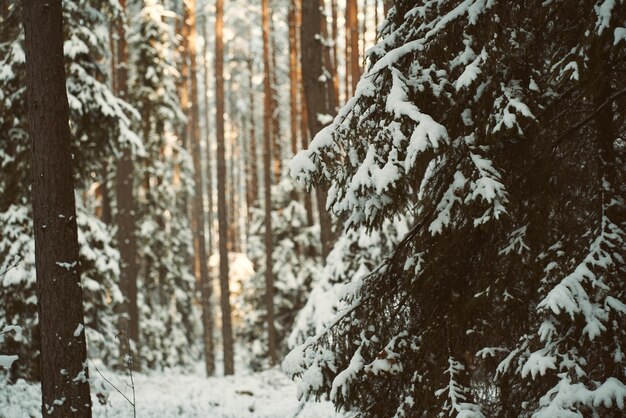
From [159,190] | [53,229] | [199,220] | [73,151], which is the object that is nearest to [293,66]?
[159,190]

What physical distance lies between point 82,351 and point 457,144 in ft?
13.5

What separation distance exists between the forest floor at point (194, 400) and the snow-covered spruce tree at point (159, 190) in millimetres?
6553

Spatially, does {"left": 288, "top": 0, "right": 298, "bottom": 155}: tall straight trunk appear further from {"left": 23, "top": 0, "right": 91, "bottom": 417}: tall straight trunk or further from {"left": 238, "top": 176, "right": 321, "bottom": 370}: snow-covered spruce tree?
{"left": 23, "top": 0, "right": 91, "bottom": 417}: tall straight trunk

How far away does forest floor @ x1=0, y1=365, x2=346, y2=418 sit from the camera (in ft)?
26.6

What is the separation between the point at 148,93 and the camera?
18453 mm

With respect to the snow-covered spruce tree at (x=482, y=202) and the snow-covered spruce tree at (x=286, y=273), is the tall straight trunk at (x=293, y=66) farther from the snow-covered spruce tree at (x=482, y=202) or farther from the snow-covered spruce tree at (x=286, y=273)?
the snow-covered spruce tree at (x=482, y=202)

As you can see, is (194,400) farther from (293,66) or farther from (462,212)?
(293,66)

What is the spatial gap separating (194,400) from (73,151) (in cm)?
537

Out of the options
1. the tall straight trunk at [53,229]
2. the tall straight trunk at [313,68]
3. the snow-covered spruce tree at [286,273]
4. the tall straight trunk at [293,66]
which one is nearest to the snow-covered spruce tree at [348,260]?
the tall straight trunk at [313,68]

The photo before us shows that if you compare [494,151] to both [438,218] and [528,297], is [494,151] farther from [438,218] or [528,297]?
[528,297]

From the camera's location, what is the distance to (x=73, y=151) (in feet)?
33.5

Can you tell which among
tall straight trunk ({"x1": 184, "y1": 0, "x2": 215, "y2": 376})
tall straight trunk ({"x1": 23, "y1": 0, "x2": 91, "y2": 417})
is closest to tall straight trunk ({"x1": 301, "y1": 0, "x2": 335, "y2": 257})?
tall straight trunk ({"x1": 23, "y1": 0, "x2": 91, "y2": 417})

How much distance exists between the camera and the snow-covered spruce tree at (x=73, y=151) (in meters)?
9.53

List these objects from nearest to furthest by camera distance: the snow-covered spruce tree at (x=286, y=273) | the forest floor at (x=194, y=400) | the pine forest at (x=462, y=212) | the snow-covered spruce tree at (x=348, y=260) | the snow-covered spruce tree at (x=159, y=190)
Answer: the pine forest at (x=462, y=212), the forest floor at (x=194, y=400), the snow-covered spruce tree at (x=348, y=260), the snow-covered spruce tree at (x=159, y=190), the snow-covered spruce tree at (x=286, y=273)
